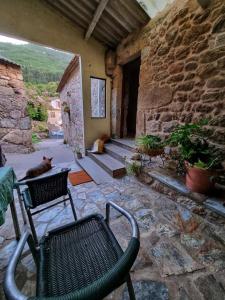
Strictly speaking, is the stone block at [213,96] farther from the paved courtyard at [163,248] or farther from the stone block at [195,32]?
the paved courtyard at [163,248]

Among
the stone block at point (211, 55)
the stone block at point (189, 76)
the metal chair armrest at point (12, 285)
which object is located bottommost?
the metal chair armrest at point (12, 285)

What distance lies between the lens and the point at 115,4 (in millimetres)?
2527

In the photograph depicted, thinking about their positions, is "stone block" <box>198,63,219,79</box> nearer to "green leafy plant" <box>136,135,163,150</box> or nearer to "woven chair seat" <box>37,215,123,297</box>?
"green leafy plant" <box>136,135,163,150</box>

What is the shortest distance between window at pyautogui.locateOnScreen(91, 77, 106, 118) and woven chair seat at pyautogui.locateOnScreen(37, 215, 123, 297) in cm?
340

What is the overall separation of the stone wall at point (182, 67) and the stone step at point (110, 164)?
0.89m

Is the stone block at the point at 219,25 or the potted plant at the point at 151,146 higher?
the stone block at the point at 219,25

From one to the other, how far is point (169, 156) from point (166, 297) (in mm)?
1839

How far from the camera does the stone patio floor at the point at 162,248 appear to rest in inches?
42.3

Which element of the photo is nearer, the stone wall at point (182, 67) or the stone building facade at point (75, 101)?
the stone wall at point (182, 67)

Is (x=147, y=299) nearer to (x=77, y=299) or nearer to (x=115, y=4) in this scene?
(x=77, y=299)

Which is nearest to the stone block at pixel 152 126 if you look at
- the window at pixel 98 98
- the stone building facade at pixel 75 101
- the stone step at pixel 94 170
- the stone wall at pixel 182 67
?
the stone wall at pixel 182 67

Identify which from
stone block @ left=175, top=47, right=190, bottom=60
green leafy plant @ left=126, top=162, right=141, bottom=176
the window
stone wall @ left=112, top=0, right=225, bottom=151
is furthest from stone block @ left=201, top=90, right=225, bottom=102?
the window

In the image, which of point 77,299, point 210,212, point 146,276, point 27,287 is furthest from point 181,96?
point 27,287

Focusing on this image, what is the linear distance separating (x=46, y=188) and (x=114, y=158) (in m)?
2.09
